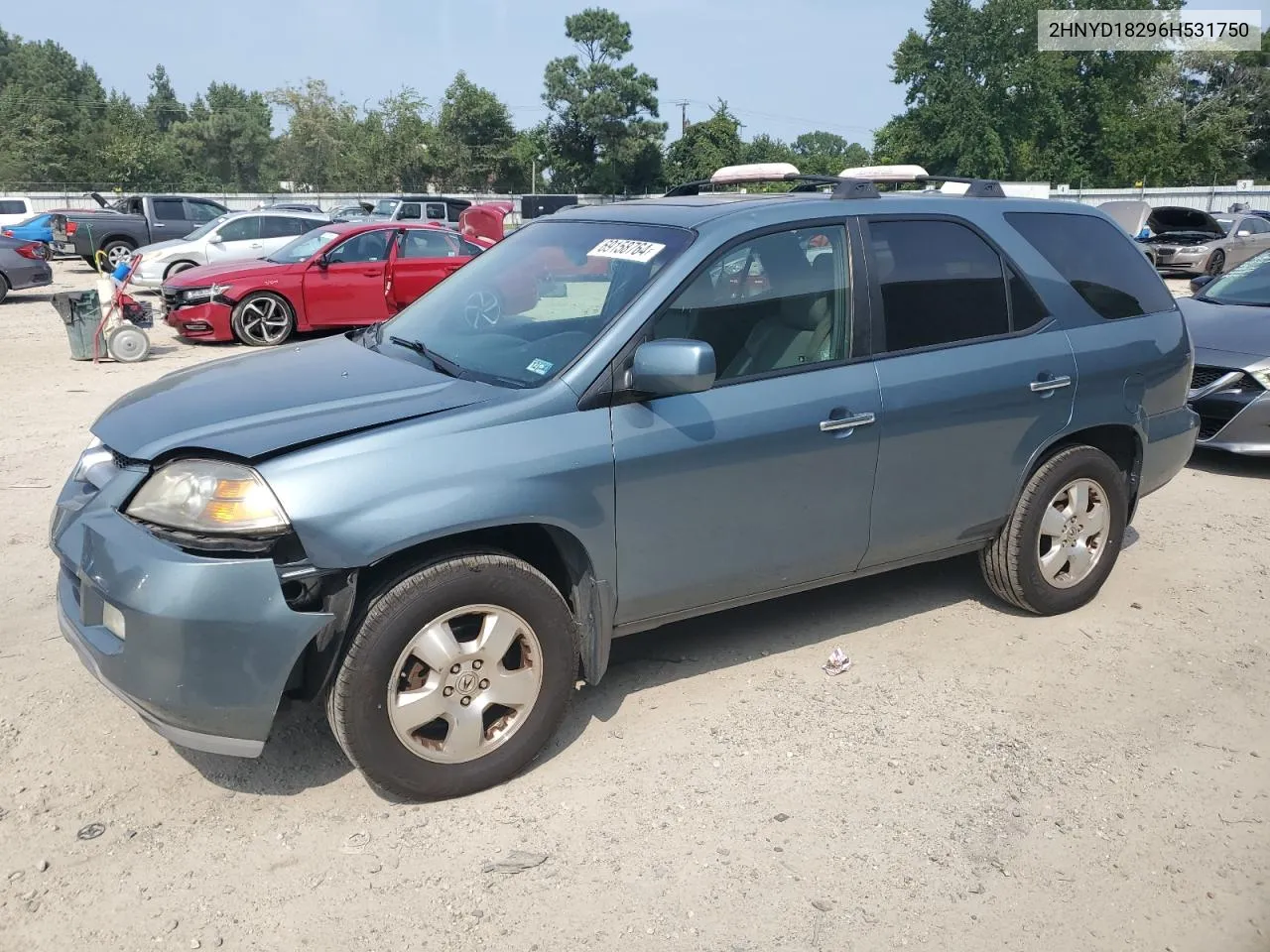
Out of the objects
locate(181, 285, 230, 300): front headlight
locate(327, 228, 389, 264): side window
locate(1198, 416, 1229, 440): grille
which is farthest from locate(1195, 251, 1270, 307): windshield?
locate(181, 285, 230, 300): front headlight

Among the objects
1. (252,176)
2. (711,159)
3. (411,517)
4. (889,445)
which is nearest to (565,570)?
(411,517)

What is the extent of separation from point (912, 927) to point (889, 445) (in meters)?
1.81

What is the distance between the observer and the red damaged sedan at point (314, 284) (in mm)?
12680

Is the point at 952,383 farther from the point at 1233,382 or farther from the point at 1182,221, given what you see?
the point at 1182,221

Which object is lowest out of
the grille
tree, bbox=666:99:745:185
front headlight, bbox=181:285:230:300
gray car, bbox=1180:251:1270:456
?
the grille

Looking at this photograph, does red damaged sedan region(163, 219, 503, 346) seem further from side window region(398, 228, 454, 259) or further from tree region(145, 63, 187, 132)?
tree region(145, 63, 187, 132)

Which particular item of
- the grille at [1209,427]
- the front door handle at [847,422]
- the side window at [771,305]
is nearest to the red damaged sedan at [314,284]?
the grille at [1209,427]

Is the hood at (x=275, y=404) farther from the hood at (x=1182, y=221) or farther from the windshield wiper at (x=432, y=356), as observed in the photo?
the hood at (x=1182, y=221)

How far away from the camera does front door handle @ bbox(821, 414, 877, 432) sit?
12.5ft

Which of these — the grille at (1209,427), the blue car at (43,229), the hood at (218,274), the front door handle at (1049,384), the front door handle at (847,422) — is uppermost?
the blue car at (43,229)

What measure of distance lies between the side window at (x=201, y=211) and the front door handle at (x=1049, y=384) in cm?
2287

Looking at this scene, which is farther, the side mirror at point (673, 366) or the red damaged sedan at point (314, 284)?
the red damaged sedan at point (314, 284)

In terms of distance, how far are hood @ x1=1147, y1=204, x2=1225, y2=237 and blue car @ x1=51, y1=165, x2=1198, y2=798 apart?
2268cm

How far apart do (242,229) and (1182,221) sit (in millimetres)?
21241
